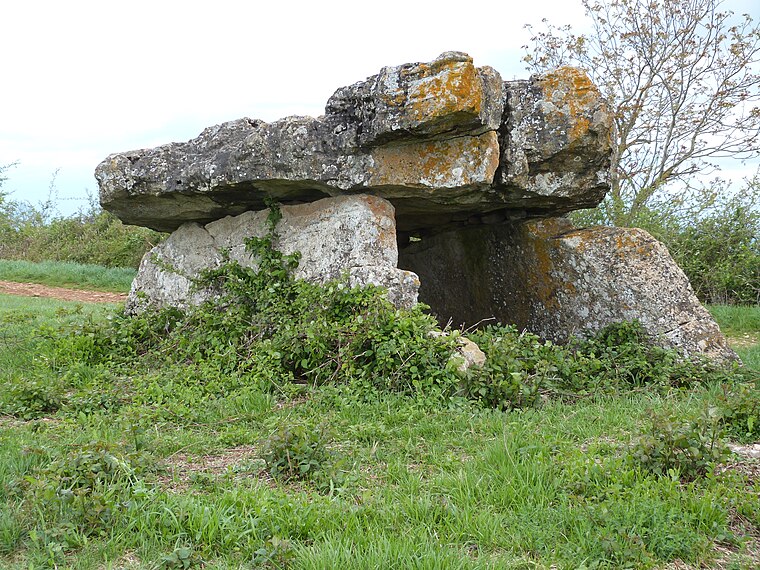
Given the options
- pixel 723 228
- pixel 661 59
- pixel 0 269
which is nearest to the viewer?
pixel 723 228

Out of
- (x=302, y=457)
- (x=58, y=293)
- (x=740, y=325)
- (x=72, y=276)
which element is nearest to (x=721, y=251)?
(x=740, y=325)

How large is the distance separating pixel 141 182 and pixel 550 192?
415 cm

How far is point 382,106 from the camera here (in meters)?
6.12

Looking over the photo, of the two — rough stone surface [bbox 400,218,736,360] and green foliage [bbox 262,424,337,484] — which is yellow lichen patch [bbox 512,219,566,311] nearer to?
rough stone surface [bbox 400,218,736,360]

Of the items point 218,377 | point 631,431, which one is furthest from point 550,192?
point 218,377

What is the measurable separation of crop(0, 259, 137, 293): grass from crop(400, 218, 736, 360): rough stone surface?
360 inches

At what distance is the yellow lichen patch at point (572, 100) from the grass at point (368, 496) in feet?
9.80

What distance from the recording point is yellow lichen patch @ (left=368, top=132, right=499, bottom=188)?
6410 mm

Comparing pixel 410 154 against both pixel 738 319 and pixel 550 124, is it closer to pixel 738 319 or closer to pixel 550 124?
pixel 550 124

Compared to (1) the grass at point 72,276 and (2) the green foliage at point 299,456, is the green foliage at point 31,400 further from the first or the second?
(1) the grass at point 72,276

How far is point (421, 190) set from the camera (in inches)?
260

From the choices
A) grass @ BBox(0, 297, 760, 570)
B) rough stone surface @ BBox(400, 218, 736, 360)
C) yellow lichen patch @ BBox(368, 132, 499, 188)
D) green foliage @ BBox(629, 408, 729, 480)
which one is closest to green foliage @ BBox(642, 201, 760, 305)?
rough stone surface @ BBox(400, 218, 736, 360)

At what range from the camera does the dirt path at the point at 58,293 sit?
43.7 ft

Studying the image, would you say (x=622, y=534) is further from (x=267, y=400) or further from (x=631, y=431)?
(x=267, y=400)
